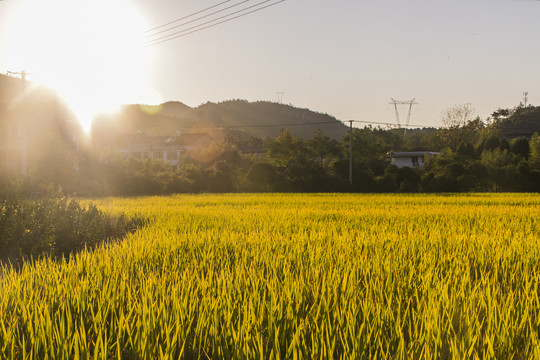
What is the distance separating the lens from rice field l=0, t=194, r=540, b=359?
2465 mm

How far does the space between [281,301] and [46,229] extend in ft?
21.6

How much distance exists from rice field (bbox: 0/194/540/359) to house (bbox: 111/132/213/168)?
5176 cm

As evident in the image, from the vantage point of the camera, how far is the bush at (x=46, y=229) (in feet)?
25.0

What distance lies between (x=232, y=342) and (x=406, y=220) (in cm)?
837

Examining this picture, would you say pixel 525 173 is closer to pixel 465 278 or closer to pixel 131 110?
pixel 465 278

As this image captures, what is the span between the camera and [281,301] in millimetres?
3043

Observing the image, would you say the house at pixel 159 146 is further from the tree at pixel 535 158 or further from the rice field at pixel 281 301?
the rice field at pixel 281 301

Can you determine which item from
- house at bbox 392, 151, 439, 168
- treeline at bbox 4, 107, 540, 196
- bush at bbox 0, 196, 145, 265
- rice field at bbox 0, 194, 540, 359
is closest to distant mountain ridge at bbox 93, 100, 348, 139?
house at bbox 392, 151, 439, 168

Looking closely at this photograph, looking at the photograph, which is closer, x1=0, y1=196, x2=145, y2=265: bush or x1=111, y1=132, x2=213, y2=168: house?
x1=0, y1=196, x2=145, y2=265: bush

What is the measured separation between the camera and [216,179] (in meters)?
32.6

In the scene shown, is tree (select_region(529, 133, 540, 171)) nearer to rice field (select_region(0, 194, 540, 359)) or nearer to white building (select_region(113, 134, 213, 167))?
rice field (select_region(0, 194, 540, 359))

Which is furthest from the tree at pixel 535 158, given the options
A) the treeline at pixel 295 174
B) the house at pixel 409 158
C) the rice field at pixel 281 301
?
the rice field at pixel 281 301

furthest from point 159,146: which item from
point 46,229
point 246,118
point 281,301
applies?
point 246,118

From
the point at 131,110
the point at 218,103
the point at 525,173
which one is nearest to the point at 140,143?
the point at 525,173
